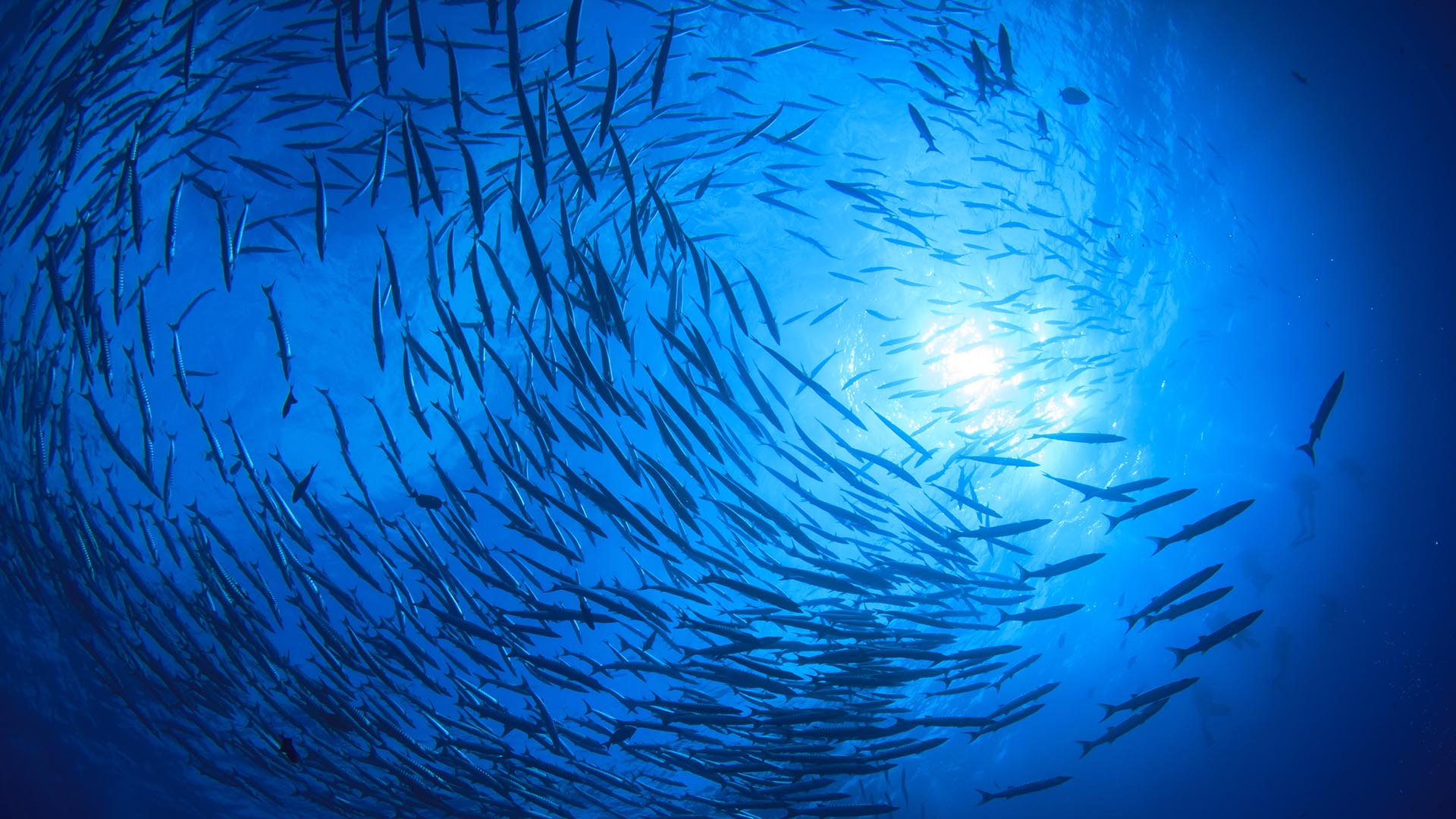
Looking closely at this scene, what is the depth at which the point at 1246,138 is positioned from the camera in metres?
11.6

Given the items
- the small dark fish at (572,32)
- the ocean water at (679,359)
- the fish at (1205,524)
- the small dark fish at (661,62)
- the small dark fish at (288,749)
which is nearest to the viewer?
the small dark fish at (572,32)

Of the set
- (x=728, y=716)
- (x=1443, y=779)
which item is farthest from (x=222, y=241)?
(x=1443, y=779)

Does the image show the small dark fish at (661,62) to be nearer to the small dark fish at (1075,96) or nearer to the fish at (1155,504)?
the fish at (1155,504)

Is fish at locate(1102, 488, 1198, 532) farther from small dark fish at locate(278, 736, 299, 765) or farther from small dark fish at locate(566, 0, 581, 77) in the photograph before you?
small dark fish at locate(278, 736, 299, 765)

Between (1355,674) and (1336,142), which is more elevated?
(1336,142)

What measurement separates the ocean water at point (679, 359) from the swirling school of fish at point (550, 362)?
110 millimetres

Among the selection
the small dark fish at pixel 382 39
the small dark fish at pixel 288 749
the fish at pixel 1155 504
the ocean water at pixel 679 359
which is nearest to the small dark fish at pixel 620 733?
the ocean water at pixel 679 359

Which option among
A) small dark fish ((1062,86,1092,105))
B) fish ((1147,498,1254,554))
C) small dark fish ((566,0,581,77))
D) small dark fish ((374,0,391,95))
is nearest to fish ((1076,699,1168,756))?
fish ((1147,498,1254,554))

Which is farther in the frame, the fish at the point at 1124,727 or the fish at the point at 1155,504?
the fish at the point at 1124,727

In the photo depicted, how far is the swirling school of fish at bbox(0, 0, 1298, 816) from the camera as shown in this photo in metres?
5.36

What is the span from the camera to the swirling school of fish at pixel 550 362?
17.6ft

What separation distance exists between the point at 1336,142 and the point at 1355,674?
2193 cm

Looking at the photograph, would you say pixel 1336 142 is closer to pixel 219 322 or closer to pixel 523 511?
pixel 523 511

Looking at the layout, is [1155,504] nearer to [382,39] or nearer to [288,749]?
[382,39]
